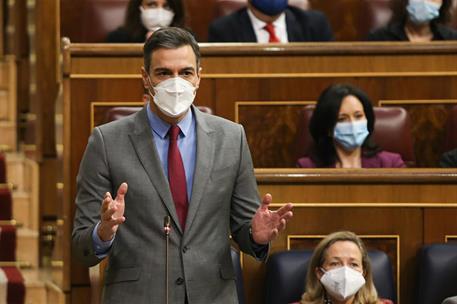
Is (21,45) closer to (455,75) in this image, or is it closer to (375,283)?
(455,75)

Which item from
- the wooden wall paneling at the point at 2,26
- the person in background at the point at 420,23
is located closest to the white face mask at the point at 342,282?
the person in background at the point at 420,23

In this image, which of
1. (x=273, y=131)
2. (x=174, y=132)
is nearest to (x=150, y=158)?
(x=174, y=132)

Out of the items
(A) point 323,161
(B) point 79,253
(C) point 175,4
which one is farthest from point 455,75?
(B) point 79,253

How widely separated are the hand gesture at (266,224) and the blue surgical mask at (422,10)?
3.53ft

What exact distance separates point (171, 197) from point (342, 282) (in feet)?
1.19

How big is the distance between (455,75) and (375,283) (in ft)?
1.85

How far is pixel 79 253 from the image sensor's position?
3.37ft

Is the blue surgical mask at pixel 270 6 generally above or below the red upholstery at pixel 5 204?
above

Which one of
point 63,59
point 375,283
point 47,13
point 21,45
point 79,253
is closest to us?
point 79,253

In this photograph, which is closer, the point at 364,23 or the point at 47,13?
the point at 47,13

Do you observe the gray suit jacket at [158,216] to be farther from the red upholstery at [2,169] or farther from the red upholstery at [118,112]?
the red upholstery at [2,169]

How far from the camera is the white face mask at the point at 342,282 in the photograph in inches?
52.7

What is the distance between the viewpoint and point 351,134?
1700 mm

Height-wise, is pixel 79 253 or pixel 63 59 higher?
pixel 63 59
